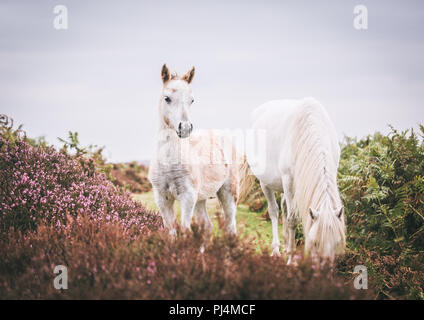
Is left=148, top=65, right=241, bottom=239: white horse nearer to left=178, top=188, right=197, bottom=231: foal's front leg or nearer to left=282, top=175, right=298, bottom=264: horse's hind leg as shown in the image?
left=178, top=188, right=197, bottom=231: foal's front leg

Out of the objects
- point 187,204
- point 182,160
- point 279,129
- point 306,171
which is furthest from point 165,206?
point 279,129

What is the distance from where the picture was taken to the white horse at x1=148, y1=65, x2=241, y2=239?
388 centimetres

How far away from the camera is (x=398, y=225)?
523cm

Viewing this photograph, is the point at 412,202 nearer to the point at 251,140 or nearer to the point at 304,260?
the point at 251,140

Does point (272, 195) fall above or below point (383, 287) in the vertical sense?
above

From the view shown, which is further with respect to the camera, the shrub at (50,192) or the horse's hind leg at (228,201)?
the horse's hind leg at (228,201)

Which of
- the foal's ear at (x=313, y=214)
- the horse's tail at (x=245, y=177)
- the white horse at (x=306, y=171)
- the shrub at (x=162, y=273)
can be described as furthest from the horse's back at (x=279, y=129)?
the shrub at (x=162, y=273)

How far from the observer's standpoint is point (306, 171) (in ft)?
13.7

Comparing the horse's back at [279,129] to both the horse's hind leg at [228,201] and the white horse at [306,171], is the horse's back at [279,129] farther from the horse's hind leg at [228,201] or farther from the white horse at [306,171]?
the horse's hind leg at [228,201]

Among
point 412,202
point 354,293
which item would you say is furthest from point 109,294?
point 412,202

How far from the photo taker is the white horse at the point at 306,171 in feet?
11.5

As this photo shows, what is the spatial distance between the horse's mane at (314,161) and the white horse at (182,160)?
991 mm

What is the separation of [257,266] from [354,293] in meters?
0.81
